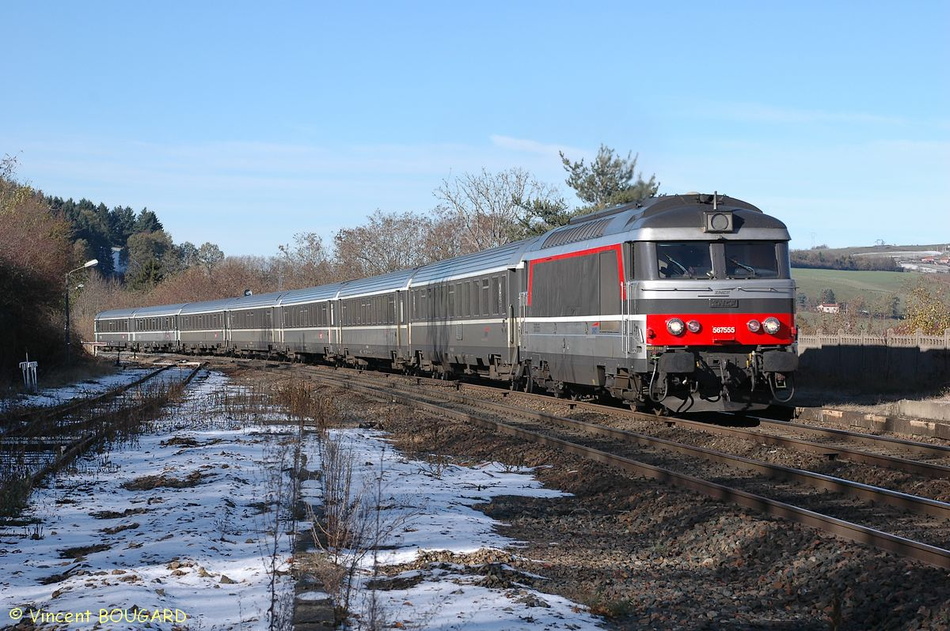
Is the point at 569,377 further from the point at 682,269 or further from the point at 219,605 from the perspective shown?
the point at 219,605

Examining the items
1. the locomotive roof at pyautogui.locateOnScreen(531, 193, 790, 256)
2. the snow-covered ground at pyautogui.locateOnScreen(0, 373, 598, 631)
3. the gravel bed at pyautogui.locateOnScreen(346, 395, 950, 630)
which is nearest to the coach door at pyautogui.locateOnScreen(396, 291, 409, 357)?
the locomotive roof at pyautogui.locateOnScreen(531, 193, 790, 256)

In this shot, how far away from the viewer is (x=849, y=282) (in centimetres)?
8238

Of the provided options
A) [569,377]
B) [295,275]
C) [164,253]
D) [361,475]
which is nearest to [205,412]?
[569,377]

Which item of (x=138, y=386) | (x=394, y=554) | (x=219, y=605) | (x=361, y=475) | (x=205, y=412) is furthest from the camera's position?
(x=138, y=386)

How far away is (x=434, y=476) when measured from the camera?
1244 cm

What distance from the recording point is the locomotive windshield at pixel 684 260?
1586cm

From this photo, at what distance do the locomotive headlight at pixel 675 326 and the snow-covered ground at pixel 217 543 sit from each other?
3825mm

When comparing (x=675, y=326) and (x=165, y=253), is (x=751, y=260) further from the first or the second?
(x=165, y=253)

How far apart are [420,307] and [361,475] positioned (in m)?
19.5

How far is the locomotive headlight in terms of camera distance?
15.6 m

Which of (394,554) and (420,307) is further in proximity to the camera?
(420,307)

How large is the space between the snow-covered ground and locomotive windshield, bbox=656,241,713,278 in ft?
14.7

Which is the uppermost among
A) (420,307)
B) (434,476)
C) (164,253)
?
(164,253)

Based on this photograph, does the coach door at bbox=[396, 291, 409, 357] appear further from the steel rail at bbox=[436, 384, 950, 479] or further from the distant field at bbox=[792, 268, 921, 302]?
the distant field at bbox=[792, 268, 921, 302]
